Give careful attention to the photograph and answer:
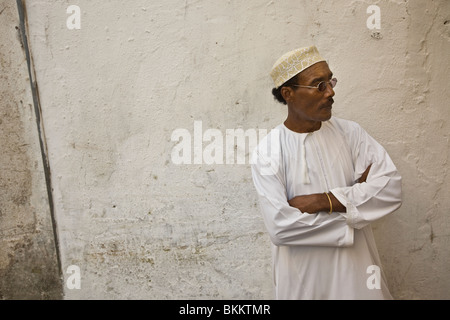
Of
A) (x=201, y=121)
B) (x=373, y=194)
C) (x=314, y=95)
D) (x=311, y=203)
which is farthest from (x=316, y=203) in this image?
(x=201, y=121)

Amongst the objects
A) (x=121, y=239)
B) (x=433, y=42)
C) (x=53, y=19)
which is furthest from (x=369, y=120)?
(x=53, y=19)

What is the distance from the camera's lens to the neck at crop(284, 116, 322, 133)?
8.65 ft

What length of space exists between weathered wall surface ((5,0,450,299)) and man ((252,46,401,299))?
0.74 meters

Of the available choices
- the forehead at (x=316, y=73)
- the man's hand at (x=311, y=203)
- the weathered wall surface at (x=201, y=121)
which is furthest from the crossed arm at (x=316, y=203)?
the weathered wall surface at (x=201, y=121)

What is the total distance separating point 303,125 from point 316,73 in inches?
13.6

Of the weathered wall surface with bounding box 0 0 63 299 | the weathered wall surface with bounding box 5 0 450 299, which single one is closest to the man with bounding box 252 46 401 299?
the weathered wall surface with bounding box 5 0 450 299

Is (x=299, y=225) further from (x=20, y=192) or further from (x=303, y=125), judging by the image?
(x=20, y=192)

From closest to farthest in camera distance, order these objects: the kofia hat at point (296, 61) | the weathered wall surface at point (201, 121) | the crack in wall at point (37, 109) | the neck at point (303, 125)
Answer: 1. the kofia hat at point (296, 61)
2. the neck at point (303, 125)
3. the weathered wall surface at point (201, 121)
4. the crack in wall at point (37, 109)

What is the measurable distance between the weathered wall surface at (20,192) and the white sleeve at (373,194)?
256 centimetres

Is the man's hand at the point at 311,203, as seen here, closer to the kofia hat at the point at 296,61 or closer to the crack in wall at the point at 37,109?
the kofia hat at the point at 296,61

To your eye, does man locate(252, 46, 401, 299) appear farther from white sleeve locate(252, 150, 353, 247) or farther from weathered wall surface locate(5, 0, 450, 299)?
weathered wall surface locate(5, 0, 450, 299)

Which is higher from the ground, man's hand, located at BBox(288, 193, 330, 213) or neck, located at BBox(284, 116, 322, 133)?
neck, located at BBox(284, 116, 322, 133)

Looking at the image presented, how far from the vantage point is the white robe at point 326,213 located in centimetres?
239

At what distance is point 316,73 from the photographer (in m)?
2.46
